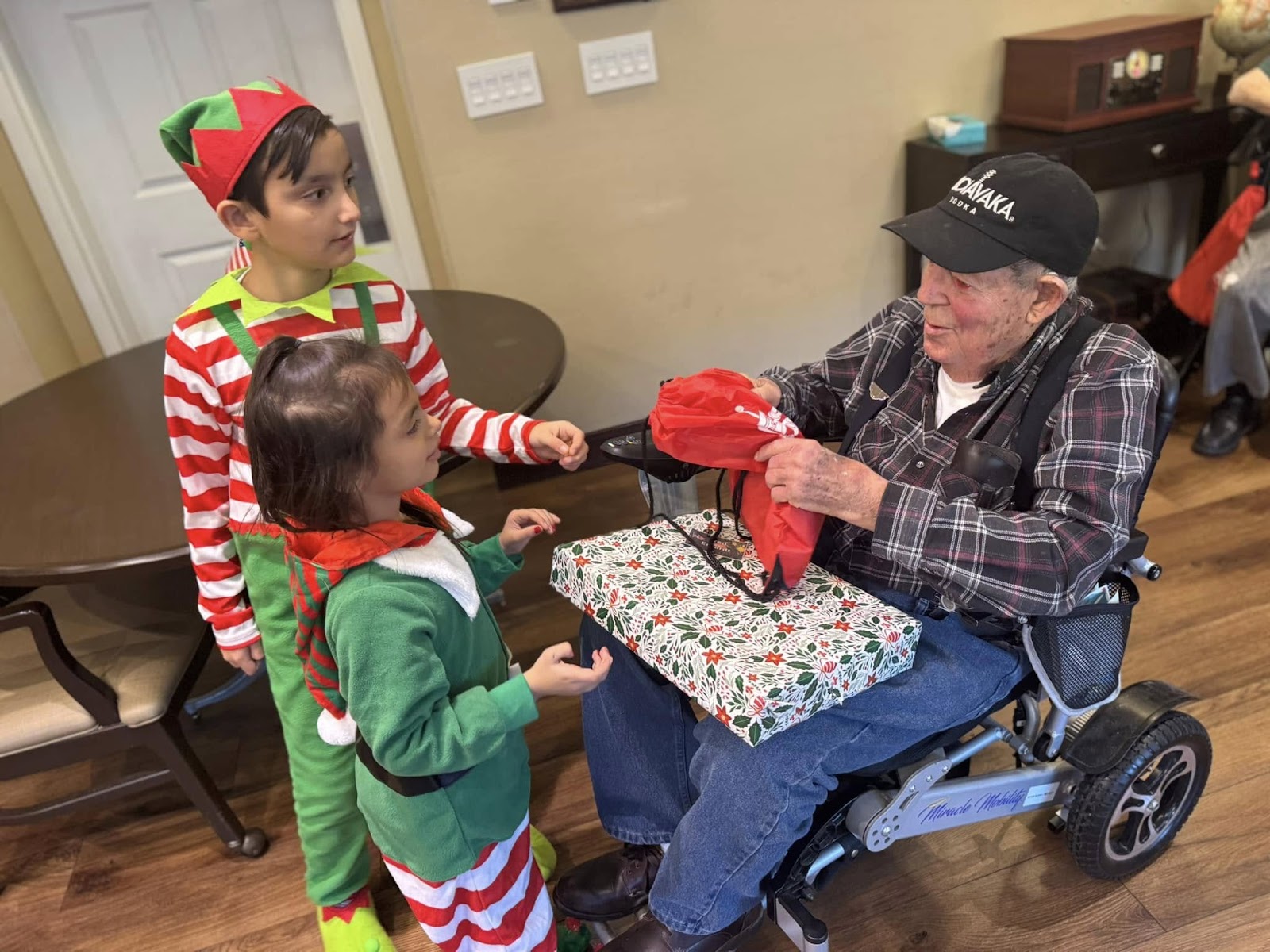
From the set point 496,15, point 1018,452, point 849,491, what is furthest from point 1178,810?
point 496,15

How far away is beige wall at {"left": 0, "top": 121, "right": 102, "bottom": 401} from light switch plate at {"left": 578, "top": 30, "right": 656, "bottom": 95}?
173 cm

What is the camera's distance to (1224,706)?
1784 mm

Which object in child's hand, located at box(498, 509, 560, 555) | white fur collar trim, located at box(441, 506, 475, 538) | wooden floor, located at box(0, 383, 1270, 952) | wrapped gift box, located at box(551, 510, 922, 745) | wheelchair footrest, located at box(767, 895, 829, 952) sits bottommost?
wooden floor, located at box(0, 383, 1270, 952)

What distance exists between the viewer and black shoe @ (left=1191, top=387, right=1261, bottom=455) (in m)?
2.62

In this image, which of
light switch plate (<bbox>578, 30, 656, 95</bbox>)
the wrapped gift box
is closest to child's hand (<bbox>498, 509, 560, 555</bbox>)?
the wrapped gift box

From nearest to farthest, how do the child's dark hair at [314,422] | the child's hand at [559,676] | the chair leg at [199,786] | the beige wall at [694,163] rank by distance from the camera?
the child's dark hair at [314,422]
the child's hand at [559,676]
the chair leg at [199,786]
the beige wall at [694,163]

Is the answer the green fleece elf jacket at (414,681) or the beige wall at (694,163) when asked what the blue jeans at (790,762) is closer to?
the green fleece elf jacket at (414,681)

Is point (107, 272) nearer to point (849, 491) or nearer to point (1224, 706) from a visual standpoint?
point (849, 491)

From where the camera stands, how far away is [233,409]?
1.25 metres

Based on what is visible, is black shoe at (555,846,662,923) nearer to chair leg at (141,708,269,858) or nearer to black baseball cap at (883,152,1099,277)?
chair leg at (141,708,269,858)

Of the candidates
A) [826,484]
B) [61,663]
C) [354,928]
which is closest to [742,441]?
[826,484]

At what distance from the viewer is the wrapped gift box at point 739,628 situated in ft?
3.46

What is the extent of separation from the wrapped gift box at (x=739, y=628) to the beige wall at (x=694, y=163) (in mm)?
1631

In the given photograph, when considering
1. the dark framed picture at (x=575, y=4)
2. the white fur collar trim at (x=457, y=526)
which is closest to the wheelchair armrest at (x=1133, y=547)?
the white fur collar trim at (x=457, y=526)
